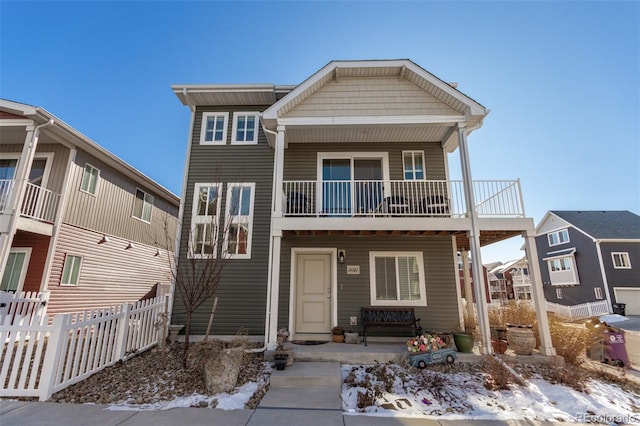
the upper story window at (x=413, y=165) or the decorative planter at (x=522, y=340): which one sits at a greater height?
the upper story window at (x=413, y=165)

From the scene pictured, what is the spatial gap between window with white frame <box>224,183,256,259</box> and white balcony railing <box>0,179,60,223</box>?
585 cm

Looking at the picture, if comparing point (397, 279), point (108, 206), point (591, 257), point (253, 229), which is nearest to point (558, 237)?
point (591, 257)

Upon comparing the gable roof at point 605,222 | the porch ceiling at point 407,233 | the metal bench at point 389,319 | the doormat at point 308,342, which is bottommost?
the doormat at point 308,342

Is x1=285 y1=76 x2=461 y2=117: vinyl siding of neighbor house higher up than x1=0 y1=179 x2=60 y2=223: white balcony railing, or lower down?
higher up

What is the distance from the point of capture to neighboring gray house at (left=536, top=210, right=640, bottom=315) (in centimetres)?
1880

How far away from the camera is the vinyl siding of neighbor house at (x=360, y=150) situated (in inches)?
339

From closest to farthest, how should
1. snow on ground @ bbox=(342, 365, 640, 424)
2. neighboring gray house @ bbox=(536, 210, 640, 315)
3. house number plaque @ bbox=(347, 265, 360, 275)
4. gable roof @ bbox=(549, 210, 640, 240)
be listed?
snow on ground @ bbox=(342, 365, 640, 424)
house number plaque @ bbox=(347, 265, 360, 275)
neighboring gray house @ bbox=(536, 210, 640, 315)
gable roof @ bbox=(549, 210, 640, 240)

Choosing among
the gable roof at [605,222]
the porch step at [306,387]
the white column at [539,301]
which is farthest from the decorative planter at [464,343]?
the gable roof at [605,222]

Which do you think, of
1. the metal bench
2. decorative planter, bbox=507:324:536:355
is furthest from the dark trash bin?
the metal bench

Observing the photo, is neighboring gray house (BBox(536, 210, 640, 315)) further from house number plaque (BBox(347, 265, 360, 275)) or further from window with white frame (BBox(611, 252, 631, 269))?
house number plaque (BBox(347, 265, 360, 275))

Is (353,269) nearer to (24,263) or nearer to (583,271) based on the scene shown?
(24,263)

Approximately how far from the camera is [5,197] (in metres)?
8.05

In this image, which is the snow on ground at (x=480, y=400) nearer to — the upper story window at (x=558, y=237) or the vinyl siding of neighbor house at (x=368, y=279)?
the vinyl siding of neighbor house at (x=368, y=279)

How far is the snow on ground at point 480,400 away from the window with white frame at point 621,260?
70.0 feet
